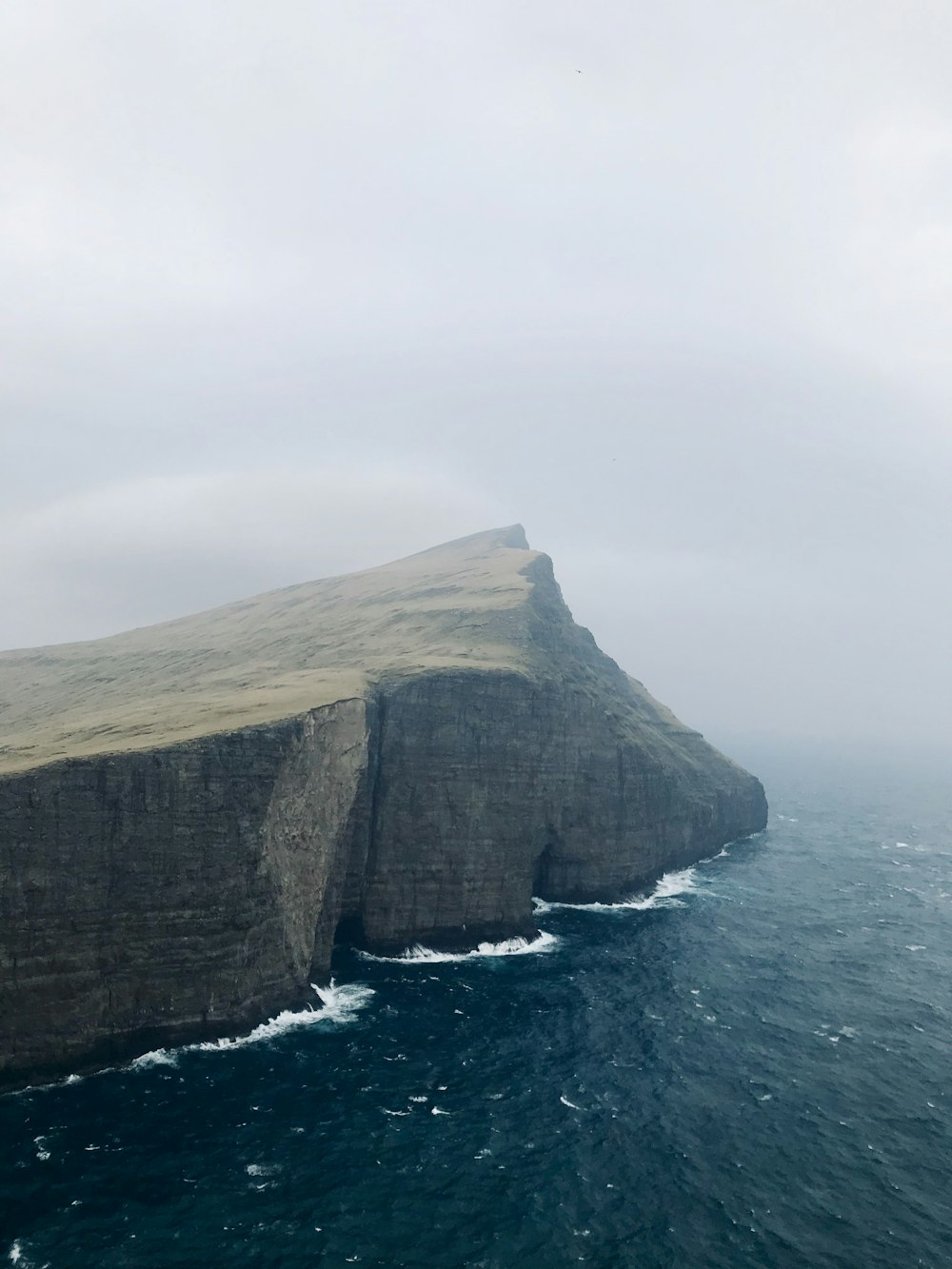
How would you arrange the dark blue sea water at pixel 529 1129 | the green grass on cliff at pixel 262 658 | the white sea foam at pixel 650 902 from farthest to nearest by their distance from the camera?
the white sea foam at pixel 650 902 < the green grass on cliff at pixel 262 658 < the dark blue sea water at pixel 529 1129

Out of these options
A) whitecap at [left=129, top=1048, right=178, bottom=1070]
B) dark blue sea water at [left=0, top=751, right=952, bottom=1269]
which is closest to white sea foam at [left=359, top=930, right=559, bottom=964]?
dark blue sea water at [left=0, top=751, right=952, bottom=1269]

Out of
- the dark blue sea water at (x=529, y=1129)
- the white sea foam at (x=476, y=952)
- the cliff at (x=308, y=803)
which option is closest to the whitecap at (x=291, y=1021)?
the dark blue sea water at (x=529, y=1129)

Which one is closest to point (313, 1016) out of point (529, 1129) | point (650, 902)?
point (529, 1129)

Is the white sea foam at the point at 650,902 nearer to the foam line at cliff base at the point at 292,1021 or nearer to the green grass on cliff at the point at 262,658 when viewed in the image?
the foam line at cliff base at the point at 292,1021

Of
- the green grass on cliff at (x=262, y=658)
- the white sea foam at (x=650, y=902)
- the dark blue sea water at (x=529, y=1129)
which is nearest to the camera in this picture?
the dark blue sea water at (x=529, y=1129)

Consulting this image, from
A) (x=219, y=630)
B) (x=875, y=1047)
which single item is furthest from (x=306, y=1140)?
(x=219, y=630)

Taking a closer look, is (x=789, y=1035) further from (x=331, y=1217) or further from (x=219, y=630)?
(x=219, y=630)
